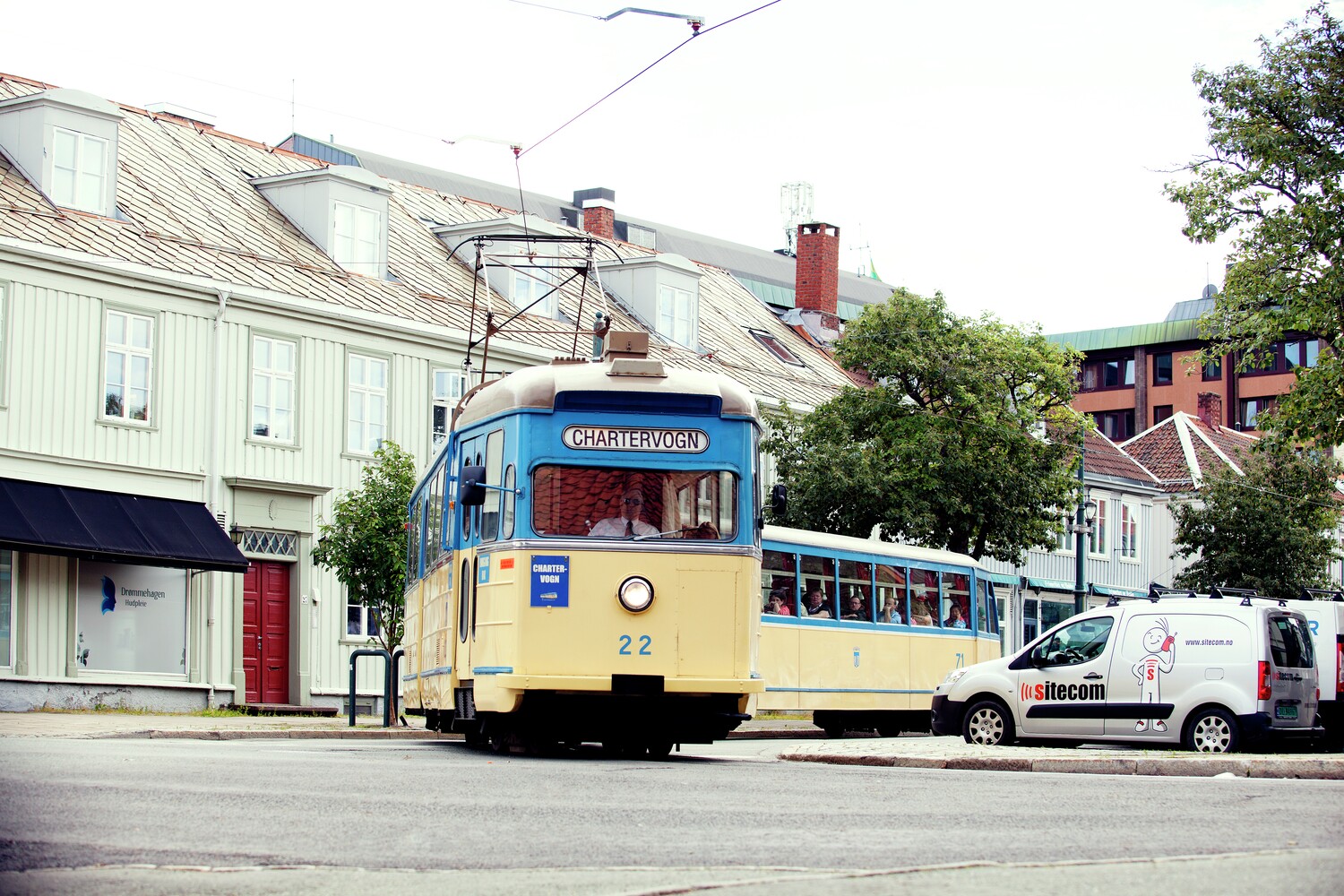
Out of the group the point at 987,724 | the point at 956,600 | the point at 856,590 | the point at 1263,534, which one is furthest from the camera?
the point at 1263,534

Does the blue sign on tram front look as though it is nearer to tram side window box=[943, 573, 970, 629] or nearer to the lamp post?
tram side window box=[943, 573, 970, 629]

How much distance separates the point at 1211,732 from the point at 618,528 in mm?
7978

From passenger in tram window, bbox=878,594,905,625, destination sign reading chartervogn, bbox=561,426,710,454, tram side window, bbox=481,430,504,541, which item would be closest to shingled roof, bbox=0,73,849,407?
passenger in tram window, bbox=878,594,905,625

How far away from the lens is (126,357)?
2906cm

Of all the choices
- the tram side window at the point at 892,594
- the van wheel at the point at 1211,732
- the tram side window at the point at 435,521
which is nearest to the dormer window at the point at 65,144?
the tram side window at the point at 435,521

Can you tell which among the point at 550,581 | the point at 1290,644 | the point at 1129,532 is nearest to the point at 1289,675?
the point at 1290,644

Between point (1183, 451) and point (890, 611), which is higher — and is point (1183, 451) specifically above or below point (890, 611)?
above

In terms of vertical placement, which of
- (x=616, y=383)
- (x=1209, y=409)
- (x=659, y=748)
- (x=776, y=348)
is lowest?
(x=659, y=748)

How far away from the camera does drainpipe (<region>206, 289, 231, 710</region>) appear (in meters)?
29.9

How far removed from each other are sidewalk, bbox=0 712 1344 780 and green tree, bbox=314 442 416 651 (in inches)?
70.8

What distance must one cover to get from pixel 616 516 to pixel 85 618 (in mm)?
15070

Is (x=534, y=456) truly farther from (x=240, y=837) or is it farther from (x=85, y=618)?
(x=85, y=618)

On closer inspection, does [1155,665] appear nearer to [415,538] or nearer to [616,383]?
[616,383]

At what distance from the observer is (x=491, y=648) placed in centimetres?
1577
